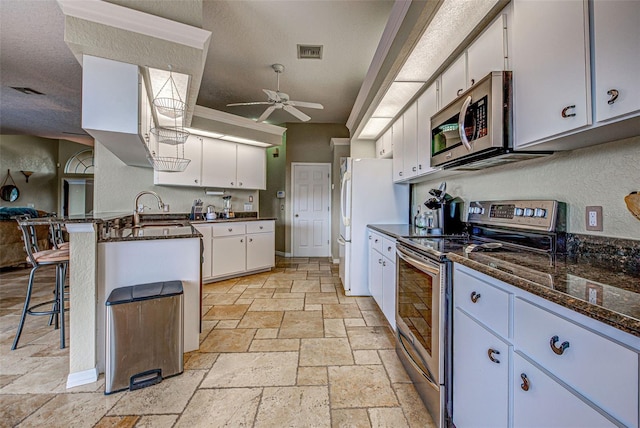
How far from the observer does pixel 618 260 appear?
3.66 ft

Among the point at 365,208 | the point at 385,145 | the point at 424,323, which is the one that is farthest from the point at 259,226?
the point at 424,323

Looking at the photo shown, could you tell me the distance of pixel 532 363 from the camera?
0.86 meters

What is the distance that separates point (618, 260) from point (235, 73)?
14.2ft

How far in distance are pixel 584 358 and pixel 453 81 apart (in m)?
1.79

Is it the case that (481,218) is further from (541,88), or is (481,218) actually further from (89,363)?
(89,363)

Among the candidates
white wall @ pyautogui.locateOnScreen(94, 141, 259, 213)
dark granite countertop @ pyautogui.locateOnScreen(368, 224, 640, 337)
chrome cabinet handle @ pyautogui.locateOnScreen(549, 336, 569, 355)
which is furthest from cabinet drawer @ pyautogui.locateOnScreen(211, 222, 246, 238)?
chrome cabinet handle @ pyautogui.locateOnScreen(549, 336, 569, 355)

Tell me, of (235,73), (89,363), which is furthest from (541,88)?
(235,73)

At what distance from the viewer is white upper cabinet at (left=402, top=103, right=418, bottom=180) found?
8.44ft

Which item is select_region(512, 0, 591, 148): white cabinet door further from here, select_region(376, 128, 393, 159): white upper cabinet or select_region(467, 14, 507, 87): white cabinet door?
select_region(376, 128, 393, 159): white upper cabinet

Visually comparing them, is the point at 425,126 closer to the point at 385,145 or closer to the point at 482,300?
the point at 385,145

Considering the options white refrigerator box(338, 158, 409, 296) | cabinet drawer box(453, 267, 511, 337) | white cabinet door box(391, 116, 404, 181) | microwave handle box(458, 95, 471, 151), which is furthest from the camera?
white refrigerator box(338, 158, 409, 296)

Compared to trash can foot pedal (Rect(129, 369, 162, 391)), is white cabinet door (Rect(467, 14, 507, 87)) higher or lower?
higher

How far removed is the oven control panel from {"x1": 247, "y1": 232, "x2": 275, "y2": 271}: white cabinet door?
10.8 feet

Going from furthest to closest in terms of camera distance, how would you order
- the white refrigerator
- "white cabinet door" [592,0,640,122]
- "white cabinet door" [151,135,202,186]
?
"white cabinet door" [151,135,202,186]
the white refrigerator
"white cabinet door" [592,0,640,122]
